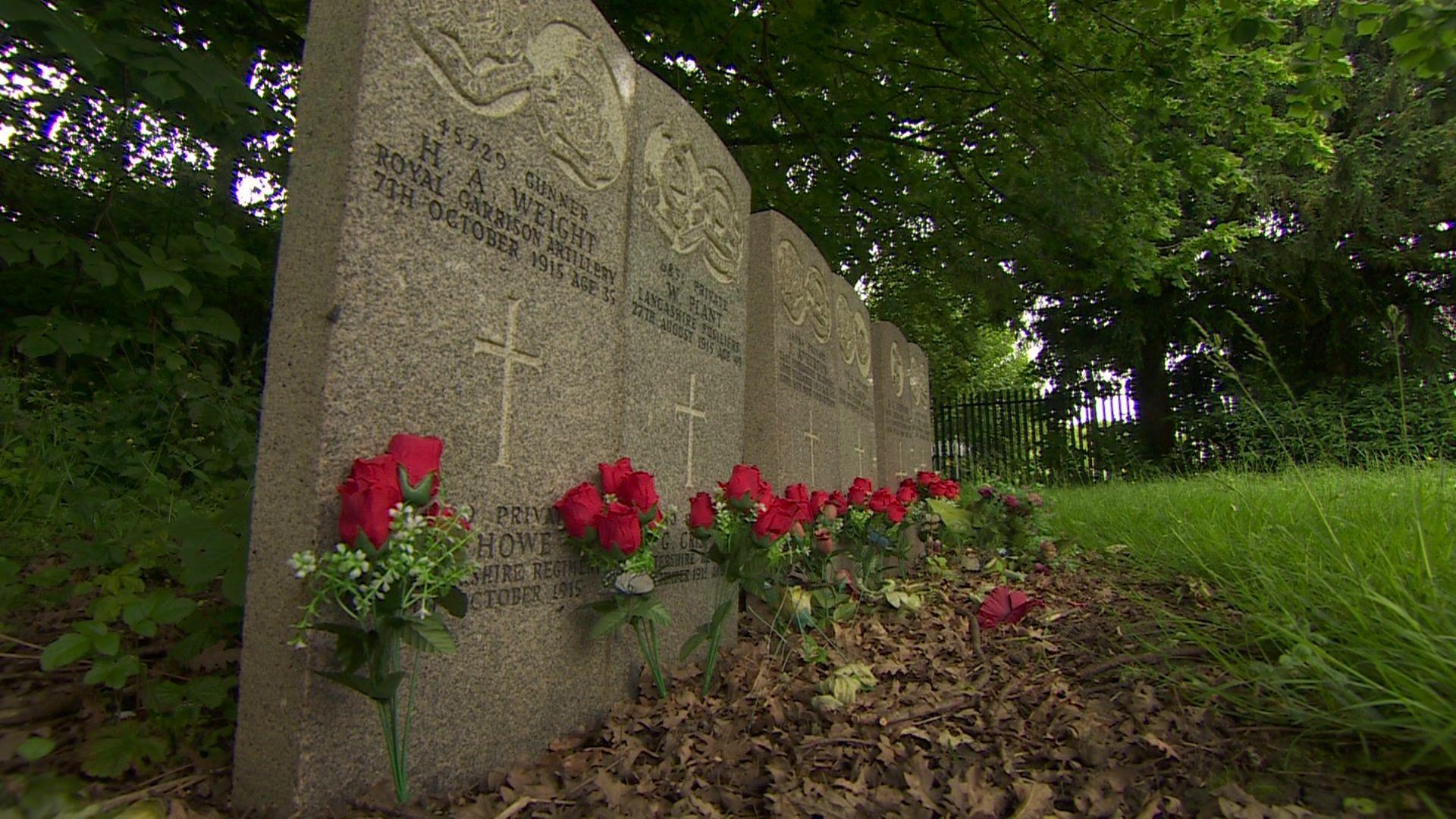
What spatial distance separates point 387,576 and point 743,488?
1.50m

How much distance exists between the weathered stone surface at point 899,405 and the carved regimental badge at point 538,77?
4.32 meters

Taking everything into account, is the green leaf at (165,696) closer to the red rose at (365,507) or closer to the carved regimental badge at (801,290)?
the red rose at (365,507)

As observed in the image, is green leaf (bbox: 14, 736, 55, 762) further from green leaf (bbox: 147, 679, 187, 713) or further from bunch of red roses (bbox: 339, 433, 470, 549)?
bunch of red roses (bbox: 339, 433, 470, 549)

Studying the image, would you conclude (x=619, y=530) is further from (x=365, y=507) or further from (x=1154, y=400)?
(x=1154, y=400)

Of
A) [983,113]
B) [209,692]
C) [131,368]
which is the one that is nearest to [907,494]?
[209,692]

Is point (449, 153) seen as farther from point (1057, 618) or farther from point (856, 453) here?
point (856, 453)

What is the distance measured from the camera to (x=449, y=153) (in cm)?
209

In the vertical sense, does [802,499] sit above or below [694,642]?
above

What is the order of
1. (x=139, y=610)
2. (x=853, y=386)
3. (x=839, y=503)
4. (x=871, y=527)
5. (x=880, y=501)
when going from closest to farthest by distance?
(x=139, y=610) → (x=839, y=503) → (x=880, y=501) → (x=871, y=527) → (x=853, y=386)

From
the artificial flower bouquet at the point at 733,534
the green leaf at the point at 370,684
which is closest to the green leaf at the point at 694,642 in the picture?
the artificial flower bouquet at the point at 733,534

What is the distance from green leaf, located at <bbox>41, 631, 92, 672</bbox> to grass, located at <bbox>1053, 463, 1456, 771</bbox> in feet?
9.08

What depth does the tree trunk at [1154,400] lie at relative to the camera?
523 inches

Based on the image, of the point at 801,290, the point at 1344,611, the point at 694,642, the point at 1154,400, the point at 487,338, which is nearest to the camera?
the point at 1344,611

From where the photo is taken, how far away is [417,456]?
1.79m
